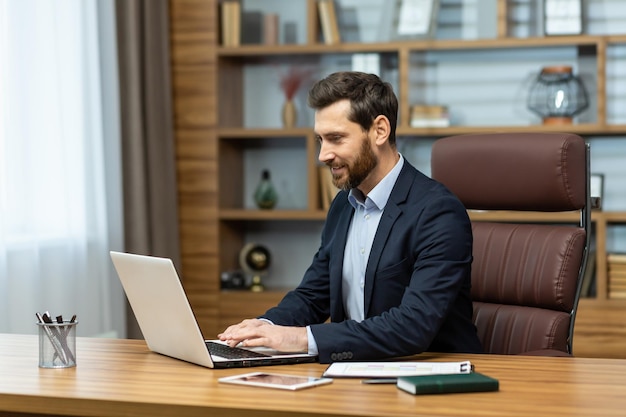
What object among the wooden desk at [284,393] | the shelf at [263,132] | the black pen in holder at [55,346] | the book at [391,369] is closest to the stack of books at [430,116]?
the shelf at [263,132]

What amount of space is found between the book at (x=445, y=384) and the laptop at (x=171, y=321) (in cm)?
36

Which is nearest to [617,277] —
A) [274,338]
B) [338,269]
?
[338,269]

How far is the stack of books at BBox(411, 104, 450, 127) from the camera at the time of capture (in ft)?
14.5

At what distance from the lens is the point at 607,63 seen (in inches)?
174

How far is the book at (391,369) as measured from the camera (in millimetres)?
1803

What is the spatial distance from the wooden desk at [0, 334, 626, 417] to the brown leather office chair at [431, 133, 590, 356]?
566 mm

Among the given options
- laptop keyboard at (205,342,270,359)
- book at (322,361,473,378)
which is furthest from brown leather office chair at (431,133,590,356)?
laptop keyboard at (205,342,270,359)

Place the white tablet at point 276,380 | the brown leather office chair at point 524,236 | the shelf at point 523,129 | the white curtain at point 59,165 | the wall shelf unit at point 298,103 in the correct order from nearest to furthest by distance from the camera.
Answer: the white tablet at point 276,380 → the brown leather office chair at point 524,236 → the white curtain at point 59,165 → the shelf at point 523,129 → the wall shelf unit at point 298,103

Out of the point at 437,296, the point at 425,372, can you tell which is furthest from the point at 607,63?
the point at 425,372

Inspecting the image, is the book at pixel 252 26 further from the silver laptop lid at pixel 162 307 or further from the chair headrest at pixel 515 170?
the silver laptop lid at pixel 162 307

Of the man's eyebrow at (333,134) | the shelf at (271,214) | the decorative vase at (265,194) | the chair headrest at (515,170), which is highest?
the man's eyebrow at (333,134)

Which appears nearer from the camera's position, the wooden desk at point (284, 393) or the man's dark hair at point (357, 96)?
the wooden desk at point (284, 393)

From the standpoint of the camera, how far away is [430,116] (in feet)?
14.5

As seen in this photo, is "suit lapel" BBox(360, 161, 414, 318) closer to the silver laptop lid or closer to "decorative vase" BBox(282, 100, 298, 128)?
the silver laptop lid
